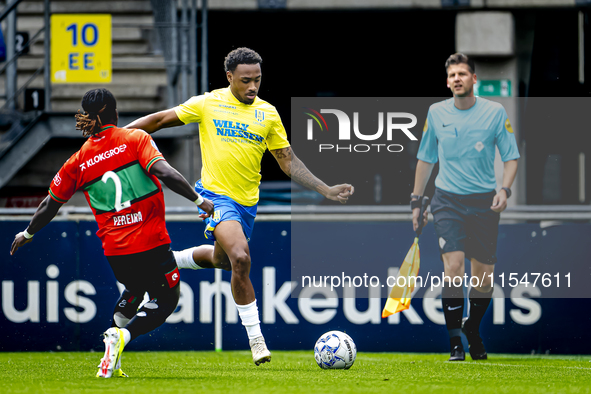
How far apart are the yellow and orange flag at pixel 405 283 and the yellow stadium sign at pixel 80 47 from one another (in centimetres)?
466

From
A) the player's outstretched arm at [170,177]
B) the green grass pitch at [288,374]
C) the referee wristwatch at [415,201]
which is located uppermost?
the player's outstretched arm at [170,177]

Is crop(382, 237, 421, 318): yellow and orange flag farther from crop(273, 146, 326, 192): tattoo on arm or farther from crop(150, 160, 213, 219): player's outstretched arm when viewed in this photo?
crop(150, 160, 213, 219): player's outstretched arm

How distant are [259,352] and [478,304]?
282 centimetres

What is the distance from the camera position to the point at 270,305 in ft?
26.9

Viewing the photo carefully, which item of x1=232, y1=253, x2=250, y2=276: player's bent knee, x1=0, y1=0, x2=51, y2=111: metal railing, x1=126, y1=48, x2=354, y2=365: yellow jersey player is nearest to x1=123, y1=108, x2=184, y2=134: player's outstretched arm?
x1=126, y1=48, x2=354, y2=365: yellow jersey player

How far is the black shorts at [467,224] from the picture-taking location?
7895mm

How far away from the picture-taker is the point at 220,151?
6.50 meters

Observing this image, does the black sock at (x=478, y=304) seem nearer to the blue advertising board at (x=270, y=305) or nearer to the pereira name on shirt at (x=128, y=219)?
the blue advertising board at (x=270, y=305)

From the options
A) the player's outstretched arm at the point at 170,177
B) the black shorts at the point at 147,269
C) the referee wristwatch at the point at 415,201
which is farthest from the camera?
the referee wristwatch at the point at 415,201

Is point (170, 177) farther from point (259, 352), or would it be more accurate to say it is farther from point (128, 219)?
point (259, 352)

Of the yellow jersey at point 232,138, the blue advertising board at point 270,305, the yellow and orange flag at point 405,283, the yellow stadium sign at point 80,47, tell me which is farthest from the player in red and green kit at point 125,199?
the yellow stadium sign at point 80,47

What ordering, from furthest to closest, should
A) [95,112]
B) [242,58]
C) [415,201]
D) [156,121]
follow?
[415,201] → [156,121] → [242,58] → [95,112]

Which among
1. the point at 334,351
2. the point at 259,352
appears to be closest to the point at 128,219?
the point at 259,352

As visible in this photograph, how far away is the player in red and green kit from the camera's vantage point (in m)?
5.67
